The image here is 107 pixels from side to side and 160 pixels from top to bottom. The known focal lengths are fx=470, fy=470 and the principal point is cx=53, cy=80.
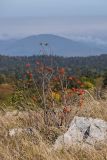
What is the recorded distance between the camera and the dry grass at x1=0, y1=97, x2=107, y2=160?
5.26 metres

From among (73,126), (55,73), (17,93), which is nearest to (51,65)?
(55,73)

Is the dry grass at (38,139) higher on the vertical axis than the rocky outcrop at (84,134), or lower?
lower

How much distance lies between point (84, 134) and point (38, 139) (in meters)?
0.60

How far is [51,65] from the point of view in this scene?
784 centimetres

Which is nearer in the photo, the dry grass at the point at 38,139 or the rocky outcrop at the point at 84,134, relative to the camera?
the dry grass at the point at 38,139

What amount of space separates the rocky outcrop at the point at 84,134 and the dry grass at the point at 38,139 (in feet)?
0.50

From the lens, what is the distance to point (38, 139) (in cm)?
608

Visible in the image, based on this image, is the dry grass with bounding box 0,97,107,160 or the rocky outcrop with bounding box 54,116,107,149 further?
the rocky outcrop with bounding box 54,116,107,149

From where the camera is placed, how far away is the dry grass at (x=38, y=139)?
526 cm

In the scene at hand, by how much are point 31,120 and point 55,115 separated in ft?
1.41

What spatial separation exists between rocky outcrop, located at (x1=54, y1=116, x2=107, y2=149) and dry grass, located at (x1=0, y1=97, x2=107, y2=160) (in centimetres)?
15

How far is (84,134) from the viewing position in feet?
19.9

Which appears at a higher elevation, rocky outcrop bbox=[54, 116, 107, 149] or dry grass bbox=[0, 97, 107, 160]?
rocky outcrop bbox=[54, 116, 107, 149]

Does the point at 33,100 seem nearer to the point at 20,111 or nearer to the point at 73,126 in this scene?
the point at 20,111
